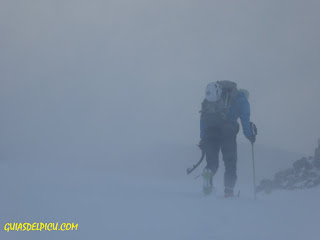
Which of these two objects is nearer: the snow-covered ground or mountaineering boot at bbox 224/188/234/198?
the snow-covered ground

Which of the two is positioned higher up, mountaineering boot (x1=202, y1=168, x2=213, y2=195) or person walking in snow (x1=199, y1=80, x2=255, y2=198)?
person walking in snow (x1=199, y1=80, x2=255, y2=198)

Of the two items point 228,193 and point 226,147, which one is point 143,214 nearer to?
point 228,193

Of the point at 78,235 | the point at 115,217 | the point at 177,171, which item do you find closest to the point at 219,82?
the point at 115,217

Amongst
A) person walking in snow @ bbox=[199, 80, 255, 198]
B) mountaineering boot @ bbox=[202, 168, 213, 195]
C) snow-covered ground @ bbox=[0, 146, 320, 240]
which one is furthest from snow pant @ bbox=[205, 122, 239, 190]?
snow-covered ground @ bbox=[0, 146, 320, 240]

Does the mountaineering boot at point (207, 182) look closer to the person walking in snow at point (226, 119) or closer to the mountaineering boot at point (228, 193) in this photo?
the person walking in snow at point (226, 119)

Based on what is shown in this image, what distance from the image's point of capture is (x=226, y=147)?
6398mm

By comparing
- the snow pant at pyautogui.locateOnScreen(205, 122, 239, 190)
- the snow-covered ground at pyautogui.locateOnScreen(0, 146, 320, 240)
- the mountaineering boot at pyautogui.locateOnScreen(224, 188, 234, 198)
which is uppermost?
the snow pant at pyautogui.locateOnScreen(205, 122, 239, 190)

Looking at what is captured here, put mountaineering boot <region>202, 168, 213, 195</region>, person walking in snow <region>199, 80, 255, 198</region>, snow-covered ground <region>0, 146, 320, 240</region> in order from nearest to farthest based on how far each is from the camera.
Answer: snow-covered ground <region>0, 146, 320, 240</region>
mountaineering boot <region>202, 168, 213, 195</region>
person walking in snow <region>199, 80, 255, 198</region>

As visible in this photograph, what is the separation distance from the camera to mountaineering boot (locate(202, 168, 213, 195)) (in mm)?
6047

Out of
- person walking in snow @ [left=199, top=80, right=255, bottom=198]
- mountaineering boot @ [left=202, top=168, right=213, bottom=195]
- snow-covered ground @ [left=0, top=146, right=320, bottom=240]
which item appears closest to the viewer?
snow-covered ground @ [left=0, top=146, right=320, bottom=240]

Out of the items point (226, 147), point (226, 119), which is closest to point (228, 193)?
point (226, 147)

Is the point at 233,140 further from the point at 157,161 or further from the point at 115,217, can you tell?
the point at 157,161

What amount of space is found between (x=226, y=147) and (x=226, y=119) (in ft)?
1.33

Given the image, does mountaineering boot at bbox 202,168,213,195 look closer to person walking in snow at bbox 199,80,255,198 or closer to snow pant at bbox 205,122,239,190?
person walking in snow at bbox 199,80,255,198
